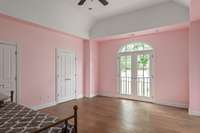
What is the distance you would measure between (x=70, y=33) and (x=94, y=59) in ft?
6.01

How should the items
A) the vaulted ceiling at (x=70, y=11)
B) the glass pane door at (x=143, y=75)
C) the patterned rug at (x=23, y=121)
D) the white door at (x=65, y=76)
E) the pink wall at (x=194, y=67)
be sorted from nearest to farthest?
the patterned rug at (x=23, y=121)
the vaulted ceiling at (x=70, y=11)
the pink wall at (x=194, y=67)
the white door at (x=65, y=76)
the glass pane door at (x=143, y=75)

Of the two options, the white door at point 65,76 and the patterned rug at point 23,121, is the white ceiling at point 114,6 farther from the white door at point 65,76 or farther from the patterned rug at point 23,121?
the patterned rug at point 23,121

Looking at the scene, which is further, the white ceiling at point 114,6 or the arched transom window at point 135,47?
the arched transom window at point 135,47

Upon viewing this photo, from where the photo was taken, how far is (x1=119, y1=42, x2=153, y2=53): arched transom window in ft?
18.2

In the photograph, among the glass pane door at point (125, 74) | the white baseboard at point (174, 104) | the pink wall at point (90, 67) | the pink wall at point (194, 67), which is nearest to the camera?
the pink wall at point (194, 67)

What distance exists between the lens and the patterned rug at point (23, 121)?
5.11 feet

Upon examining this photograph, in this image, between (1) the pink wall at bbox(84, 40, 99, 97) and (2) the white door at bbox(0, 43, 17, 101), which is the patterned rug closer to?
(2) the white door at bbox(0, 43, 17, 101)

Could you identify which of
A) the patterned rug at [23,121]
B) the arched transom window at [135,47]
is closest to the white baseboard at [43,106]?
the patterned rug at [23,121]

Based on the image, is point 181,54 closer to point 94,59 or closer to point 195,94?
point 195,94

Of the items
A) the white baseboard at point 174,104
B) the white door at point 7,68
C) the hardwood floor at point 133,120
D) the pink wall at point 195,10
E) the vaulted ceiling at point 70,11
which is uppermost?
the vaulted ceiling at point 70,11

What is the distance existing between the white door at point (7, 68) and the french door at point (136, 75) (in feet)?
13.5

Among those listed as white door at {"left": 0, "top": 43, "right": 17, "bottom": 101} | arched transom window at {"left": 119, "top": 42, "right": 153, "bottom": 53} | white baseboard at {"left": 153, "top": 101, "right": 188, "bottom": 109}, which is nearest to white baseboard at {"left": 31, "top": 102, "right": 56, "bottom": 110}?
white door at {"left": 0, "top": 43, "right": 17, "bottom": 101}

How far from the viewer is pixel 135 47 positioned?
5.81 meters

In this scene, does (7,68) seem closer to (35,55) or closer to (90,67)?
(35,55)
